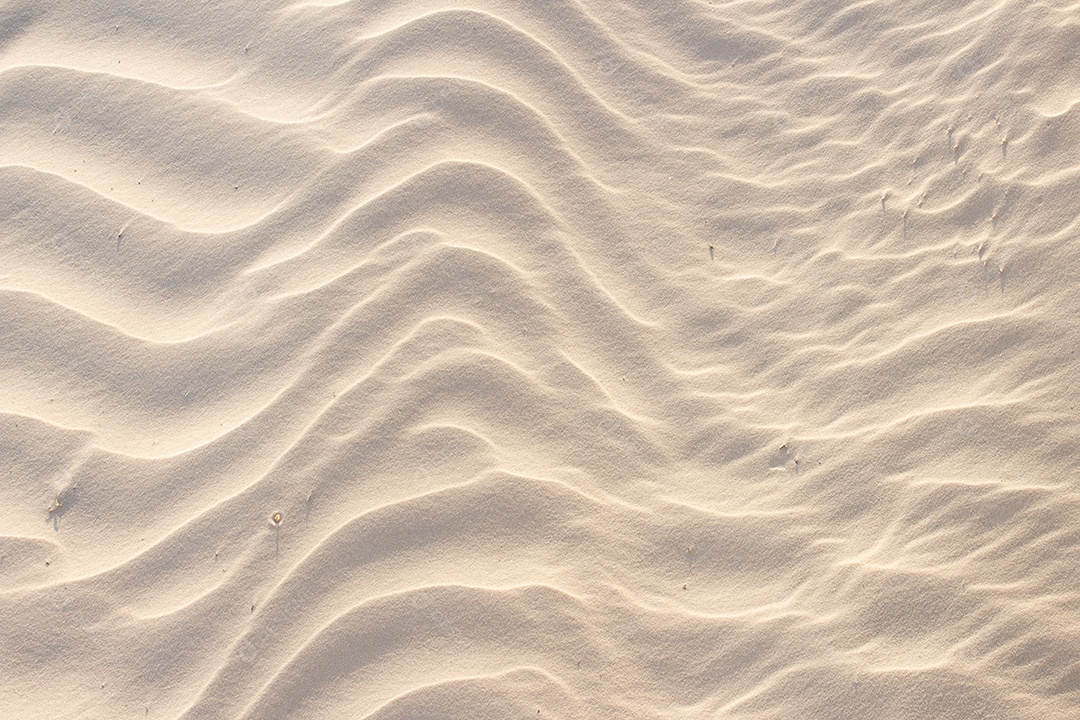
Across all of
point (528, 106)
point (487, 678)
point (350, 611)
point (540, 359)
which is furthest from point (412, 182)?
point (487, 678)

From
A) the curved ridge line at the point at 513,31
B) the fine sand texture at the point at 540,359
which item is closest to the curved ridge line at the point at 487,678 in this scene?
the fine sand texture at the point at 540,359

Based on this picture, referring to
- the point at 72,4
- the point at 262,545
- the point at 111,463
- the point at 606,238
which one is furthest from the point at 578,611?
the point at 72,4

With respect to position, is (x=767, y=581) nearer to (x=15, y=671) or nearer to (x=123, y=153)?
(x=15, y=671)

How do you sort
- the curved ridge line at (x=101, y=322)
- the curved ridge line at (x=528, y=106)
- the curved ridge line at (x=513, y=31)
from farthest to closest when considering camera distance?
the curved ridge line at (x=513, y=31) < the curved ridge line at (x=528, y=106) < the curved ridge line at (x=101, y=322)

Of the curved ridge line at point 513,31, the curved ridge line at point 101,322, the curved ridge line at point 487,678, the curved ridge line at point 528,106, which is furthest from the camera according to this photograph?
the curved ridge line at point 513,31

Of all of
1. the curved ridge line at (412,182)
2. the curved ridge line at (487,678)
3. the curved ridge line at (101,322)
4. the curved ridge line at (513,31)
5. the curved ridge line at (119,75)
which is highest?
the curved ridge line at (513,31)

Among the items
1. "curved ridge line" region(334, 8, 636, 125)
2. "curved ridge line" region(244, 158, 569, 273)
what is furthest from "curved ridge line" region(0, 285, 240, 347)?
"curved ridge line" region(334, 8, 636, 125)

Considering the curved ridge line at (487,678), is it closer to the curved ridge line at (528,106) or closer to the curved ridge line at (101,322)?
the curved ridge line at (101,322)

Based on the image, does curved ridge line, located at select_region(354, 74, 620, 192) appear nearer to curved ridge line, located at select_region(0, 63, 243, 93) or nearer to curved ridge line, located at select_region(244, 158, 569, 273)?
curved ridge line, located at select_region(244, 158, 569, 273)
